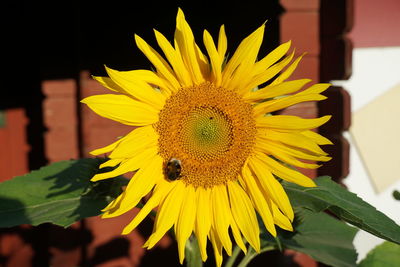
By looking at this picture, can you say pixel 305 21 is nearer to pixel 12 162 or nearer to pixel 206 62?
pixel 206 62

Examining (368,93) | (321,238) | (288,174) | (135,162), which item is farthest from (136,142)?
(368,93)

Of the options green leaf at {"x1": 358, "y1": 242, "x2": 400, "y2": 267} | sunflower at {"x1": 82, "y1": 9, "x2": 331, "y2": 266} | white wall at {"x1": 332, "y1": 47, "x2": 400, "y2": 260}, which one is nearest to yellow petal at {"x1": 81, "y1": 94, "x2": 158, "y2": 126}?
sunflower at {"x1": 82, "y1": 9, "x2": 331, "y2": 266}

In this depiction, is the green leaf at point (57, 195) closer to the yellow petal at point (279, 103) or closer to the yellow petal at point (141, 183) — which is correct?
the yellow petal at point (141, 183)

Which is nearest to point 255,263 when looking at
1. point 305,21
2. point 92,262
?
point 92,262

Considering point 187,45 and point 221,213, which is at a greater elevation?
point 187,45

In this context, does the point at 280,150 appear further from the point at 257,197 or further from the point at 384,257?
the point at 384,257

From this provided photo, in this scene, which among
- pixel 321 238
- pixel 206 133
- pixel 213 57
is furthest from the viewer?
pixel 321 238

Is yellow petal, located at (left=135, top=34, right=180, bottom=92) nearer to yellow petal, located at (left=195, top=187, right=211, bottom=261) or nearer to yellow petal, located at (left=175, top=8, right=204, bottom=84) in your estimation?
yellow petal, located at (left=175, top=8, right=204, bottom=84)
